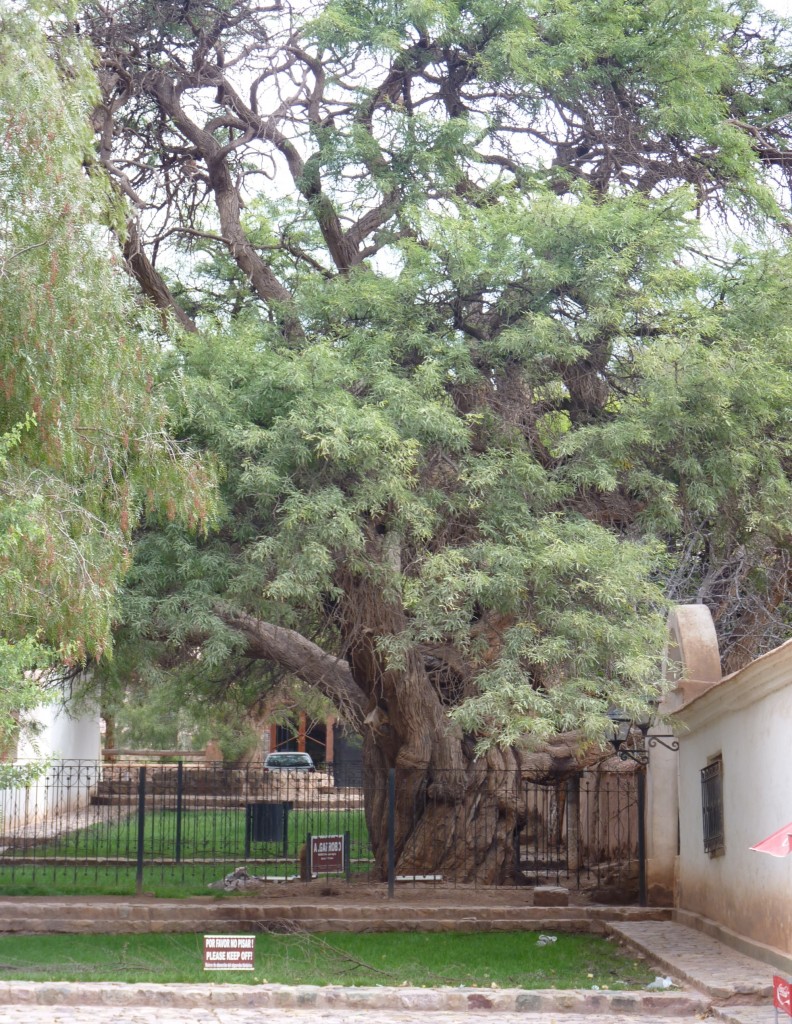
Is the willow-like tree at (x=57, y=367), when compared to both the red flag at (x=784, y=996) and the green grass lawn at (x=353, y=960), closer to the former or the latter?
the green grass lawn at (x=353, y=960)

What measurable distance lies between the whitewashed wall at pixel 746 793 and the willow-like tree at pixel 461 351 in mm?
969

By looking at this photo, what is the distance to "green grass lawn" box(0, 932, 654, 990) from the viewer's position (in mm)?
10273

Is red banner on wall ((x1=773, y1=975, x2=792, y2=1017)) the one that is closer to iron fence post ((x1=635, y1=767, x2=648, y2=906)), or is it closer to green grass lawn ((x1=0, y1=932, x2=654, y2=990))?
green grass lawn ((x1=0, y1=932, x2=654, y2=990))

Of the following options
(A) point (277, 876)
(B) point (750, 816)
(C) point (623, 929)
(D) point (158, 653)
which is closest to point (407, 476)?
(D) point (158, 653)

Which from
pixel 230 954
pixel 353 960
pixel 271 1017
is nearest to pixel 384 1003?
pixel 271 1017

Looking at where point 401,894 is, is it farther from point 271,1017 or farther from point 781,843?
point 781,843

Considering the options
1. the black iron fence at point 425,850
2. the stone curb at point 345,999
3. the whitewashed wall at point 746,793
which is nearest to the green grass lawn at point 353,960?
the stone curb at point 345,999

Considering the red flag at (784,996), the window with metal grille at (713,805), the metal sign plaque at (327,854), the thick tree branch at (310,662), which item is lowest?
the metal sign plaque at (327,854)

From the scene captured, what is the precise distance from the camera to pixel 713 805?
490 inches

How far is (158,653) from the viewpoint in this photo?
1356cm

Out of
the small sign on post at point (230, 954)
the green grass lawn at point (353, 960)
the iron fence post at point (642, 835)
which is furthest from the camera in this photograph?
the iron fence post at point (642, 835)

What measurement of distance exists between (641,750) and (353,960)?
208 inches

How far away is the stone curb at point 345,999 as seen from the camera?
356 inches

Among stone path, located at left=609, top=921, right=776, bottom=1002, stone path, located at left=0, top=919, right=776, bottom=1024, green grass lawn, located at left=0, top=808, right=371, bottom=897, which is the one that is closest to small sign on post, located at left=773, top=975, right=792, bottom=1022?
stone path, located at left=0, top=919, right=776, bottom=1024
